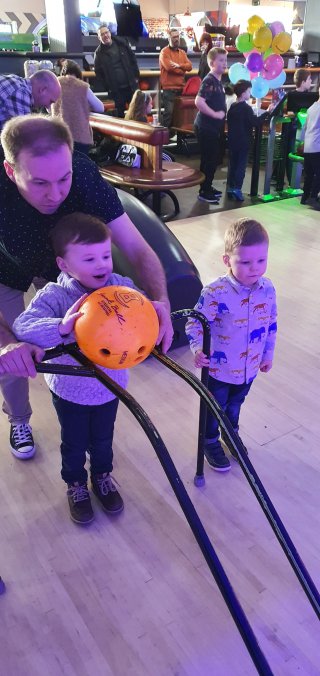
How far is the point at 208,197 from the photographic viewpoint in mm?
5672

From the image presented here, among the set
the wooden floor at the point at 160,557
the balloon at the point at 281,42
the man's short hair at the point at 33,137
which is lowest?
the wooden floor at the point at 160,557

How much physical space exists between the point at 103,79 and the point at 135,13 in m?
3.20

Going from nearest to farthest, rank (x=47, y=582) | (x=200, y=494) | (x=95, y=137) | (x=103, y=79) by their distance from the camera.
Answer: (x=47, y=582)
(x=200, y=494)
(x=95, y=137)
(x=103, y=79)

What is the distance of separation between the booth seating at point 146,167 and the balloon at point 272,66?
5.59 feet

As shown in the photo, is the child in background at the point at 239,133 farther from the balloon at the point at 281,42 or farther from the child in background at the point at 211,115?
the balloon at the point at 281,42

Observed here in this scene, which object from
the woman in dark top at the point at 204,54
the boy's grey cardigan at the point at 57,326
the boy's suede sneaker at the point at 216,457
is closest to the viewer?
the boy's grey cardigan at the point at 57,326

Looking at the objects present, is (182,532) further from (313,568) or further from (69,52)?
(69,52)

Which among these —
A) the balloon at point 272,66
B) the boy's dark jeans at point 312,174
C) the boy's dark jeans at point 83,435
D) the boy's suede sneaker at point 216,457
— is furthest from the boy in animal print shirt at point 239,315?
the balloon at point 272,66

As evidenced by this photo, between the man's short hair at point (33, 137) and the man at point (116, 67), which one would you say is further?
the man at point (116, 67)

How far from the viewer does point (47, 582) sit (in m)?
1.64

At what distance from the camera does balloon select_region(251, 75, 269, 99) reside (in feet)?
18.5

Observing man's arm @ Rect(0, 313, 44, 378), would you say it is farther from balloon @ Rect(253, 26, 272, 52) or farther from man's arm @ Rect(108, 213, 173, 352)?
balloon @ Rect(253, 26, 272, 52)

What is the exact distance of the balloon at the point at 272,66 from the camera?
17.8 feet

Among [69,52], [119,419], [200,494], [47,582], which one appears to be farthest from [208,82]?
[47,582]
